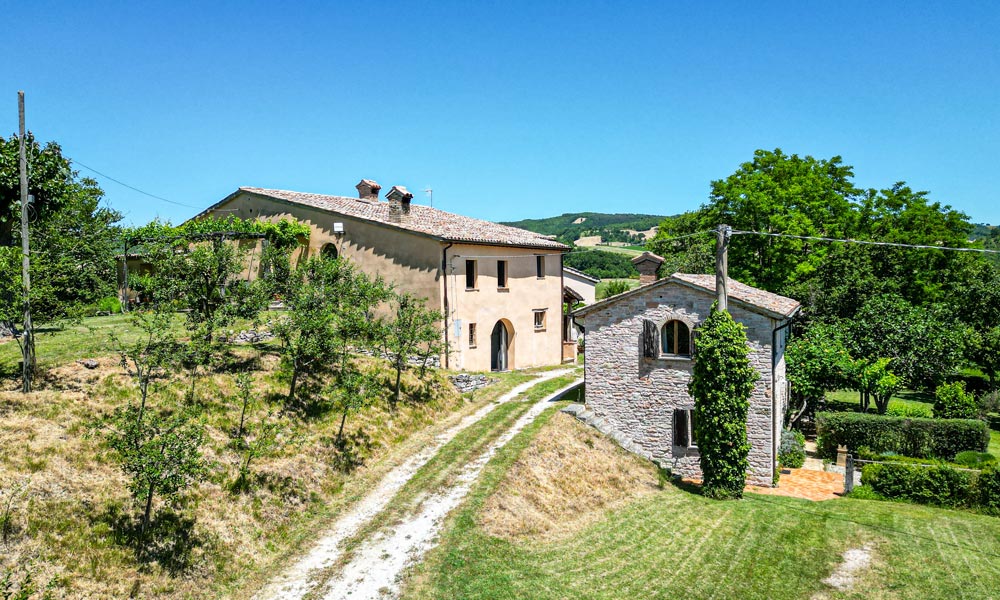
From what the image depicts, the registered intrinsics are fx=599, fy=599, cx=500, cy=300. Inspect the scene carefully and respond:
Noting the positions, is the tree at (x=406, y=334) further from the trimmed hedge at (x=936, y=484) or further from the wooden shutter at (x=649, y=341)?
the trimmed hedge at (x=936, y=484)

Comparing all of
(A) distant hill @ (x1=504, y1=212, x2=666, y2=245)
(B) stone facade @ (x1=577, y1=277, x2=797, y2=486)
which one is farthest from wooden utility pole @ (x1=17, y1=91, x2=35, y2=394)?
(A) distant hill @ (x1=504, y1=212, x2=666, y2=245)

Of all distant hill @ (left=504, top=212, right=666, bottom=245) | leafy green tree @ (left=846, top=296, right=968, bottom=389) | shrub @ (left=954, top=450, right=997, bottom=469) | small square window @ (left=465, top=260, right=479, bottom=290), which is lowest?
shrub @ (left=954, top=450, right=997, bottom=469)

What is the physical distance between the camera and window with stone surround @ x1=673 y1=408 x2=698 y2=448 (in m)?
22.0

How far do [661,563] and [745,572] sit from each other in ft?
6.15

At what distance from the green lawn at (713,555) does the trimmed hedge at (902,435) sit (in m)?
6.93

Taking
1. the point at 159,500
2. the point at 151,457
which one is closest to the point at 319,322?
the point at 159,500

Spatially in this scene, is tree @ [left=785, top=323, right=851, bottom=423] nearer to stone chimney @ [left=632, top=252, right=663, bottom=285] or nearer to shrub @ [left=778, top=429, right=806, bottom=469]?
shrub @ [left=778, top=429, right=806, bottom=469]

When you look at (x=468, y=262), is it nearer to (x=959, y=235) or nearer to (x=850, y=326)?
(x=850, y=326)

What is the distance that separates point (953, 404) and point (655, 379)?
17.6 metres

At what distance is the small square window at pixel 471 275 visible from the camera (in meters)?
29.6

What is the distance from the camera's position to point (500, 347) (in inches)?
1291

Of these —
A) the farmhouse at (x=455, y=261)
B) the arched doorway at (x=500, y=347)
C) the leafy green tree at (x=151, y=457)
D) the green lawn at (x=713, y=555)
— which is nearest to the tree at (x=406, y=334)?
the farmhouse at (x=455, y=261)

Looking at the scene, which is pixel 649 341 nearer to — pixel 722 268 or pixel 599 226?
pixel 722 268

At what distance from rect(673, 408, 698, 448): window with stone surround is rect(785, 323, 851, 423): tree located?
24.1ft
